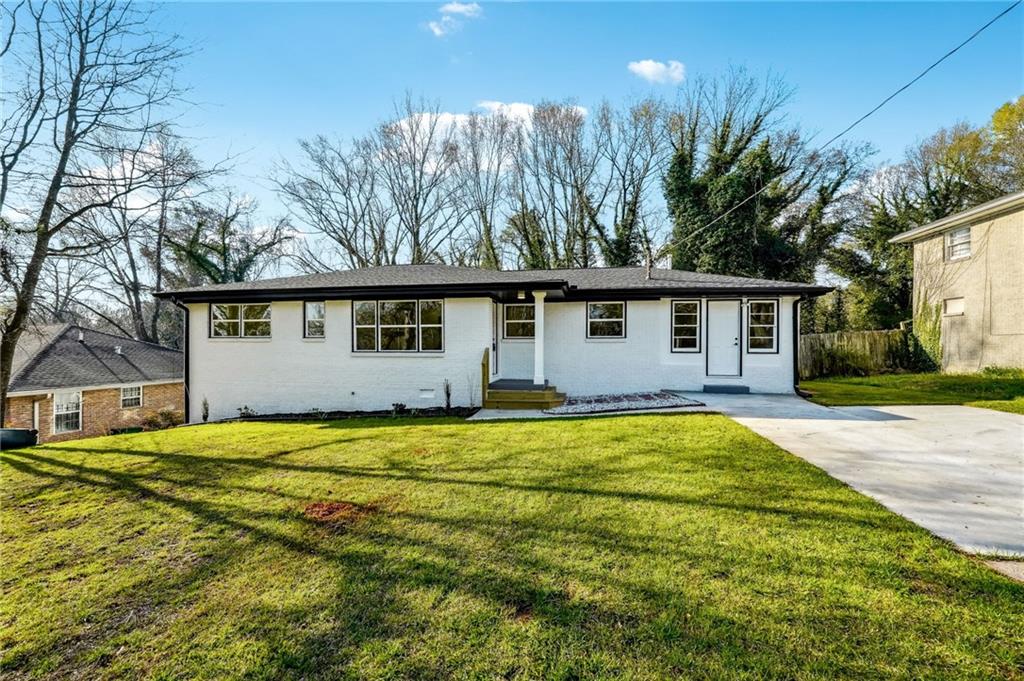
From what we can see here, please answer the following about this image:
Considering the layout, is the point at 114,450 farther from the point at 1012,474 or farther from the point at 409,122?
the point at 409,122

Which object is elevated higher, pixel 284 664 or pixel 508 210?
pixel 508 210

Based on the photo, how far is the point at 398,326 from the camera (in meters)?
10.5

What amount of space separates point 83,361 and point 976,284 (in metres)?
31.5

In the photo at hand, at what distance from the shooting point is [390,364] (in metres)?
10.4

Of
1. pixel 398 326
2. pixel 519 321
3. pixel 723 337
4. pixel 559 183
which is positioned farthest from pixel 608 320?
pixel 559 183

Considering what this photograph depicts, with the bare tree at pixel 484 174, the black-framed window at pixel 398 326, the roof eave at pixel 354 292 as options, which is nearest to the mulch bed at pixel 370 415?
the black-framed window at pixel 398 326

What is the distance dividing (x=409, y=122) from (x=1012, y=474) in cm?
2674

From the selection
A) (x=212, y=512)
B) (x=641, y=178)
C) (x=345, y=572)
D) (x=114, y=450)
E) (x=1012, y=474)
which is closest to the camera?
(x=345, y=572)

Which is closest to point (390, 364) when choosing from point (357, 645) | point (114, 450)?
point (114, 450)

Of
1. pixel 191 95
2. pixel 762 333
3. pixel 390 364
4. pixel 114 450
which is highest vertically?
pixel 191 95

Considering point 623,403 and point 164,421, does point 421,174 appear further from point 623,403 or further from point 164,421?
point 623,403

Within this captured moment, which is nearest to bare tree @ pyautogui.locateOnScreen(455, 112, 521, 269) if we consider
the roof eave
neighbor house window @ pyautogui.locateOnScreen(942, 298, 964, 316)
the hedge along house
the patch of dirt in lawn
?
the hedge along house

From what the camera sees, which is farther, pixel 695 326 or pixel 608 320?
pixel 608 320

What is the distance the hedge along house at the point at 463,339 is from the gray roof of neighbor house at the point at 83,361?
7.91 m
